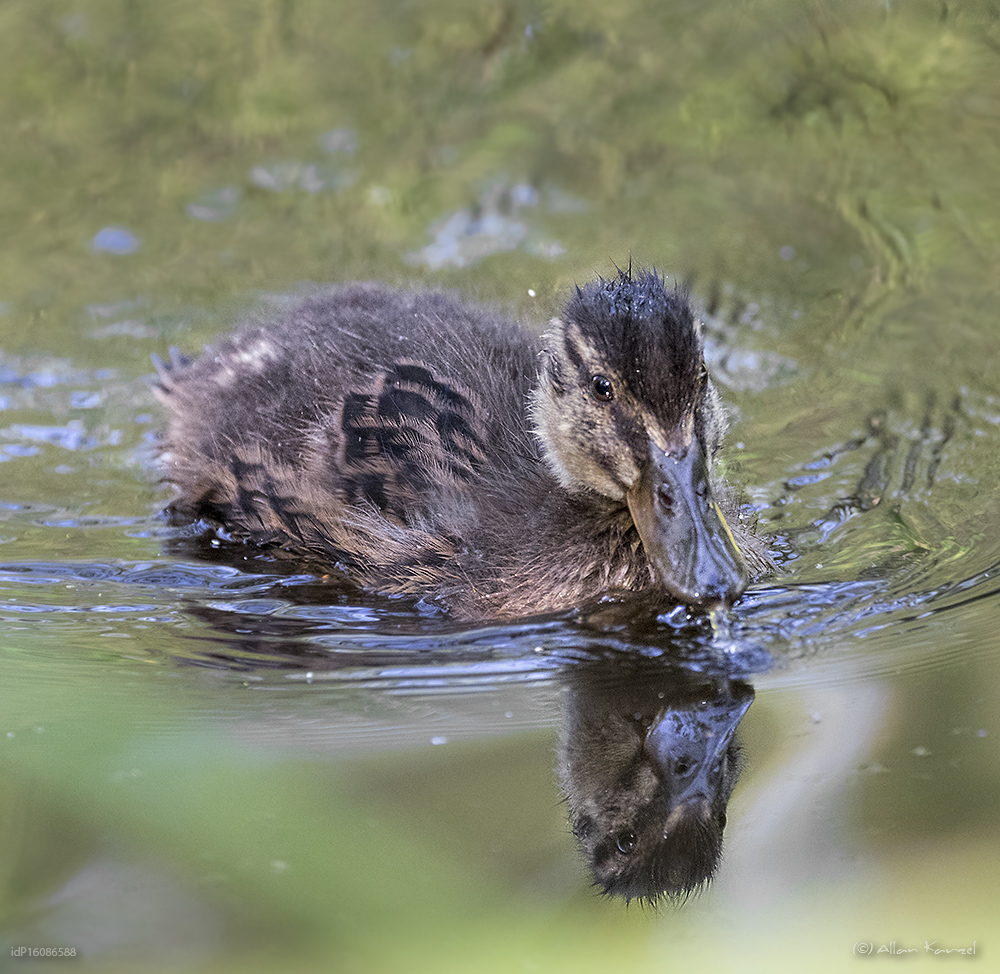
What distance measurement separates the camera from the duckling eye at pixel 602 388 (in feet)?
11.5

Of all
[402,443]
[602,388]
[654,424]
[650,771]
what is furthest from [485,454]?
[650,771]

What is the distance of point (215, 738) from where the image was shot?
2.92 metres

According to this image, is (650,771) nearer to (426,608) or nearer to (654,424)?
(654,424)

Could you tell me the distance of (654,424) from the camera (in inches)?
133

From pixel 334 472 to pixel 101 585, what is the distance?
2.65 feet

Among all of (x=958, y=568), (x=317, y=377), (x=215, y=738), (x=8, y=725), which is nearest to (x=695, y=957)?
(x=215, y=738)

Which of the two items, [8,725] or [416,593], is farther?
[416,593]

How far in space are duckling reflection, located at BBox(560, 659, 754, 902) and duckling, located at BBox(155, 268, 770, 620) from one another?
31cm

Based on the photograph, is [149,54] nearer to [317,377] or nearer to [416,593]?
[317,377]

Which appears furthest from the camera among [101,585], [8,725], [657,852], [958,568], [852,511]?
[852,511]

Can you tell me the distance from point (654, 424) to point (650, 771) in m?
1.00

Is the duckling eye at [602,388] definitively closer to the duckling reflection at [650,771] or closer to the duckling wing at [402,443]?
the duckling wing at [402,443]

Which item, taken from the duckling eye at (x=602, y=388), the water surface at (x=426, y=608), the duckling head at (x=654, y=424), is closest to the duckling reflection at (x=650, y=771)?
the water surface at (x=426, y=608)

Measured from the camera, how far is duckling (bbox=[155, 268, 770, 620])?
338 centimetres
